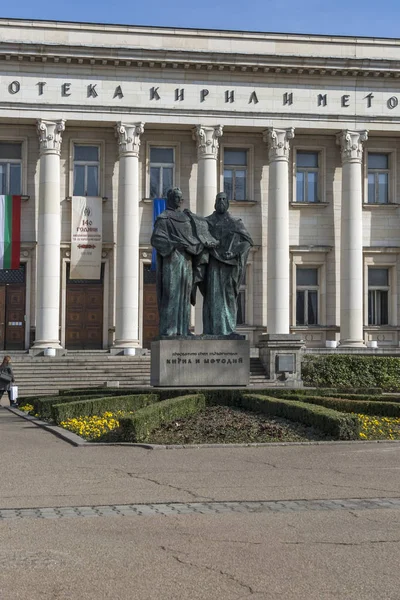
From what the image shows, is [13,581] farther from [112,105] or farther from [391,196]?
[391,196]

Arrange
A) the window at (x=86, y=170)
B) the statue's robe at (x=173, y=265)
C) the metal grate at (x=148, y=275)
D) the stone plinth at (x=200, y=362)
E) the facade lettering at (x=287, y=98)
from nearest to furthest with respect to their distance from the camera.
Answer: the stone plinth at (x=200, y=362) → the statue's robe at (x=173, y=265) → the facade lettering at (x=287, y=98) → the window at (x=86, y=170) → the metal grate at (x=148, y=275)

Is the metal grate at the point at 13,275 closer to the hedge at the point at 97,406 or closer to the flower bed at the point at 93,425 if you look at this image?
the hedge at the point at 97,406

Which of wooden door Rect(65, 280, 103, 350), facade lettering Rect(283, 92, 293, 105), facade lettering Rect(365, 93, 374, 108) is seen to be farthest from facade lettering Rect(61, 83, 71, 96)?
facade lettering Rect(365, 93, 374, 108)

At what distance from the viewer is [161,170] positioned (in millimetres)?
48750

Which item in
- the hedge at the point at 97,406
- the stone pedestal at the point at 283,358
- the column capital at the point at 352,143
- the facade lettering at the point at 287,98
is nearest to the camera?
the hedge at the point at 97,406

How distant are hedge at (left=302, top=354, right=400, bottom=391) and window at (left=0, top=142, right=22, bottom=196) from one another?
16.8 metres

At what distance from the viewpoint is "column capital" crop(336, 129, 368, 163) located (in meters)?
48.1

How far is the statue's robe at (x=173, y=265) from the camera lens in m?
23.6

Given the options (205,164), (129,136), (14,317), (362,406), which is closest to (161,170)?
(205,164)

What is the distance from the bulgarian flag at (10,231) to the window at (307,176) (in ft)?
46.4

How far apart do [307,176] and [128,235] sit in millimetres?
10207

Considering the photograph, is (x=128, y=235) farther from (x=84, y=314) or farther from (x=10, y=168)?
(x=10, y=168)

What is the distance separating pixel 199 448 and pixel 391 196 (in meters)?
36.6

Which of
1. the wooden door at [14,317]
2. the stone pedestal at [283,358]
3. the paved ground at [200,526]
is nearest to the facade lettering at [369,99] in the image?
the stone pedestal at [283,358]
